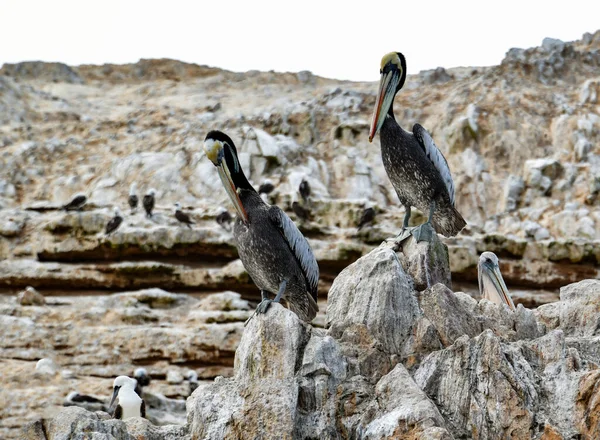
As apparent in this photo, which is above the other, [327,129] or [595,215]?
[327,129]

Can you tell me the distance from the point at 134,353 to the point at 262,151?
8.42 m

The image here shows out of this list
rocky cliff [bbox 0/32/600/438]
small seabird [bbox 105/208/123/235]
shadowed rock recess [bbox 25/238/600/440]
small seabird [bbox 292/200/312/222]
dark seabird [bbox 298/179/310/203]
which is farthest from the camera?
dark seabird [bbox 298/179/310/203]

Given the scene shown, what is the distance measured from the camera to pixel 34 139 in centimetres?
2591

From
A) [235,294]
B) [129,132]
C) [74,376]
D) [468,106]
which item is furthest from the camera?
[129,132]

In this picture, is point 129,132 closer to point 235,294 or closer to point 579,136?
point 235,294

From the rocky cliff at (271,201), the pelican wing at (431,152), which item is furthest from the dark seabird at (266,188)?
the pelican wing at (431,152)

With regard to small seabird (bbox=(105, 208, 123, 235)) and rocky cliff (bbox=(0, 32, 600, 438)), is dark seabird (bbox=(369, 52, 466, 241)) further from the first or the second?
small seabird (bbox=(105, 208, 123, 235))

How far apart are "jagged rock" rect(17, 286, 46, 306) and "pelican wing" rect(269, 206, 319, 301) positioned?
9754 mm

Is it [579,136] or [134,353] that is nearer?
[134,353]

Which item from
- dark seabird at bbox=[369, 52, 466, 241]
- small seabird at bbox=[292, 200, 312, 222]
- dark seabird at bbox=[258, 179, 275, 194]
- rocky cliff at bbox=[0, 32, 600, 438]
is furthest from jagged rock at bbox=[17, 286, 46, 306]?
dark seabird at bbox=[369, 52, 466, 241]

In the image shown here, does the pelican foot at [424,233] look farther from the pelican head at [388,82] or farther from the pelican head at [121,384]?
the pelican head at [121,384]

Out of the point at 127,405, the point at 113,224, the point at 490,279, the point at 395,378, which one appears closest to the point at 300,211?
the point at 113,224

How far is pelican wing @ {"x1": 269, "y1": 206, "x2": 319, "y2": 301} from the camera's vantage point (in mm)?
6703

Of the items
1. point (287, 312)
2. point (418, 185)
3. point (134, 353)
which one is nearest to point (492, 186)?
point (134, 353)
